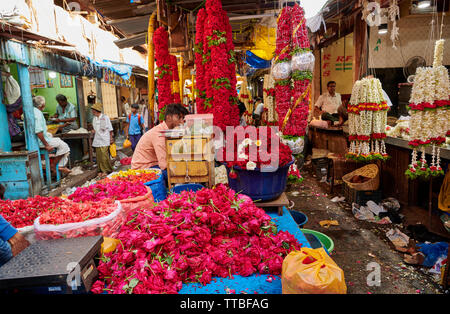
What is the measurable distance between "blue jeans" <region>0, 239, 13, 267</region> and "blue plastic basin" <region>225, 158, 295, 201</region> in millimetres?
1980

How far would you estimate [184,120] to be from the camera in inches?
187

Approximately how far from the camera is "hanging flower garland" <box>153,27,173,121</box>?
18.4 feet

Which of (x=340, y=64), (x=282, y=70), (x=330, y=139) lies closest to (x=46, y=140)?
(x=282, y=70)

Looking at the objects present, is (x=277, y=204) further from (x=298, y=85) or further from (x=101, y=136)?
(x=101, y=136)

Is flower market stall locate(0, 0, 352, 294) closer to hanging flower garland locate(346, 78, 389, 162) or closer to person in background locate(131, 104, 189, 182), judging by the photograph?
person in background locate(131, 104, 189, 182)

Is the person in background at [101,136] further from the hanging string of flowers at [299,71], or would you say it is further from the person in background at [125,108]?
the person in background at [125,108]

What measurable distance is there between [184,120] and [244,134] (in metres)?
1.67

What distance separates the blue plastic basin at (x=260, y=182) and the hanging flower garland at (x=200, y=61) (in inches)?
107

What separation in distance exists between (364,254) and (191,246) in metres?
3.01

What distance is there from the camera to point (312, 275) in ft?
4.81

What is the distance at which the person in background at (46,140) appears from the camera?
21.5 ft

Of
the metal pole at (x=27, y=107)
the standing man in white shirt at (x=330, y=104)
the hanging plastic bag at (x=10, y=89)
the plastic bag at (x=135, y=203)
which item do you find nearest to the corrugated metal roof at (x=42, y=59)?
the metal pole at (x=27, y=107)
